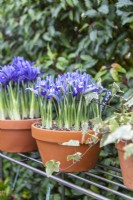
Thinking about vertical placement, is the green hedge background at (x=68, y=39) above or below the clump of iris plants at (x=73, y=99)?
above

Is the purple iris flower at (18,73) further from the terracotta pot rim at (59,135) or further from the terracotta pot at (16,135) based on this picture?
the terracotta pot rim at (59,135)

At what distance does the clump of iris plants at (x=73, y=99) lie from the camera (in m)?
1.02

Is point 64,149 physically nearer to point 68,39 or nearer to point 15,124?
point 15,124

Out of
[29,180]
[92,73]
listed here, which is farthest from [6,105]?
[29,180]

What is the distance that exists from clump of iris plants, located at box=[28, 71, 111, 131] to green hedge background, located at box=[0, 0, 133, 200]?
0.86 ft

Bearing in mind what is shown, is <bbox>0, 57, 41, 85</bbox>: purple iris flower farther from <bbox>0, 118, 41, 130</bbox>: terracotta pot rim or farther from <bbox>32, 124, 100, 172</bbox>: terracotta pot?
<bbox>32, 124, 100, 172</bbox>: terracotta pot

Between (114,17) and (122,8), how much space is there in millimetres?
98

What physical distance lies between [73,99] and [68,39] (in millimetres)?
655

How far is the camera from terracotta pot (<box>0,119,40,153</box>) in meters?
1.19

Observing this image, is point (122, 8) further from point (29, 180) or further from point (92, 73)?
point (29, 180)

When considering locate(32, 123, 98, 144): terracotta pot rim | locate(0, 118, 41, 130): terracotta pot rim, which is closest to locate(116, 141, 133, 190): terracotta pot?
locate(32, 123, 98, 144): terracotta pot rim

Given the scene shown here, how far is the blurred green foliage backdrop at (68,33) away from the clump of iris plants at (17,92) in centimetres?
23

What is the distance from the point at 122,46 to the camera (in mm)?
1361

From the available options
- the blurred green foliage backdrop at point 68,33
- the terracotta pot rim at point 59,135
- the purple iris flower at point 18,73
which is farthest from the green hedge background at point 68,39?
the terracotta pot rim at point 59,135
